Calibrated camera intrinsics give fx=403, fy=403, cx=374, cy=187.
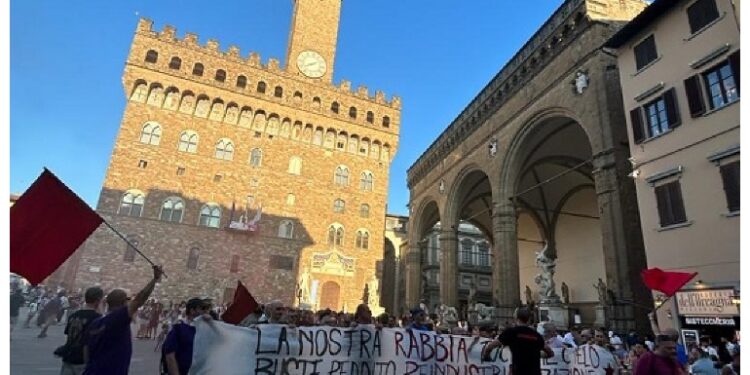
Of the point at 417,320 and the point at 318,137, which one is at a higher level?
the point at 318,137

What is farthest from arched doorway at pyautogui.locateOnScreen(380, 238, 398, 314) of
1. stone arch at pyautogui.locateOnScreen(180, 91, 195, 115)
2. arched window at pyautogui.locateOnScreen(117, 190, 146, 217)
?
arched window at pyautogui.locateOnScreen(117, 190, 146, 217)

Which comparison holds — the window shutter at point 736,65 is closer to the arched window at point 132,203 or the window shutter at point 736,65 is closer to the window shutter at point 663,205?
the window shutter at point 663,205

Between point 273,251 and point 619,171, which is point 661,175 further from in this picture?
point 273,251

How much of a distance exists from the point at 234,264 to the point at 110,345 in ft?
91.2

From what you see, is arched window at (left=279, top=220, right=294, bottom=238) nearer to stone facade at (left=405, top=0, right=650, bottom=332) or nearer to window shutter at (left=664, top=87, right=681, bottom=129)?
stone facade at (left=405, top=0, right=650, bottom=332)

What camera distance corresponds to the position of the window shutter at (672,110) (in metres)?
11.8

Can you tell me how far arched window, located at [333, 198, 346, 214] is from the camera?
3480cm

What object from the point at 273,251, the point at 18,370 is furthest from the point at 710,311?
the point at 273,251

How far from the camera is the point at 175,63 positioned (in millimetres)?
32062

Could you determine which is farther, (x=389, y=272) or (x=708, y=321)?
(x=389, y=272)

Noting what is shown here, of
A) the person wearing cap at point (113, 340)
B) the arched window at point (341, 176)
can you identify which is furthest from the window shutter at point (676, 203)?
the arched window at point (341, 176)

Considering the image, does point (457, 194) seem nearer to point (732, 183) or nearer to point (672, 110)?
point (672, 110)

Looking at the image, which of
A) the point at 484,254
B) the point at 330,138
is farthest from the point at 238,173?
the point at 484,254

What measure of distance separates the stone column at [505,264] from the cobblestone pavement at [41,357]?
1385 centimetres
